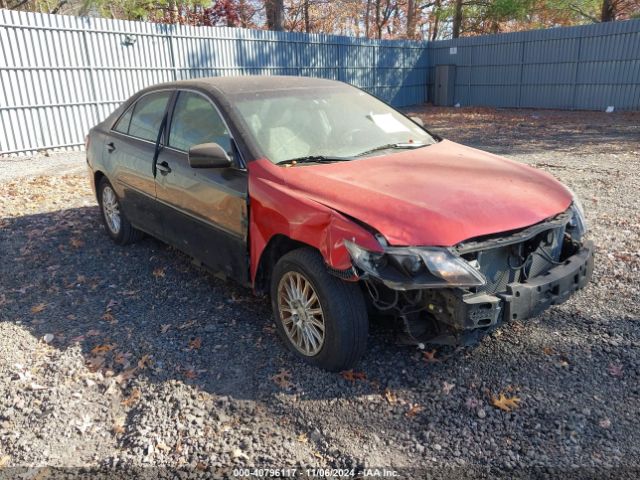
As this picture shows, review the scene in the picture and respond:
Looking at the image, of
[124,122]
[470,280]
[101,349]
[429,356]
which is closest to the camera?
[470,280]

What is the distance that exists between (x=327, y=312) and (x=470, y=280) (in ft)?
2.71

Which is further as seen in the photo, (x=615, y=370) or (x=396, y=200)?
(x=615, y=370)

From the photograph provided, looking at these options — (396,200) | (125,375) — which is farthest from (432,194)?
(125,375)

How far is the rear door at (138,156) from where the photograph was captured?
476cm

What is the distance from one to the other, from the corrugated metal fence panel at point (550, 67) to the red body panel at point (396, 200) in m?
16.2

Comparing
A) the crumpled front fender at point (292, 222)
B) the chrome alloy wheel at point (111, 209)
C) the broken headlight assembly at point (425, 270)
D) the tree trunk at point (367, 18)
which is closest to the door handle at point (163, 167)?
the crumpled front fender at point (292, 222)

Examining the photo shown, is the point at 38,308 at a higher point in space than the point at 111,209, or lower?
lower

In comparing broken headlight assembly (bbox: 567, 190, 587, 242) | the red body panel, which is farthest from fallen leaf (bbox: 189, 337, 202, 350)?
broken headlight assembly (bbox: 567, 190, 587, 242)

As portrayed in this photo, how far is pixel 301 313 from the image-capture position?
3.34 meters

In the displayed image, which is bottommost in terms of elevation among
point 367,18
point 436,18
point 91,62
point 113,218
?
point 113,218

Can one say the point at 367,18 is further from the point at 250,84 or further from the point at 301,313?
the point at 301,313

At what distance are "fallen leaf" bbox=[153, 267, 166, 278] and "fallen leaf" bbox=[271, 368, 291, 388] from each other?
2.08 m

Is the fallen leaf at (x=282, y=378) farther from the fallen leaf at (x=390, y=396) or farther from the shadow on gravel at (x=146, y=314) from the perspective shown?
the fallen leaf at (x=390, y=396)

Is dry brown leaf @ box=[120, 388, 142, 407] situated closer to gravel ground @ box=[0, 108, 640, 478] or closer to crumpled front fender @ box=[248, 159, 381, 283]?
gravel ground @ box=[0, 108, 640, 478]
